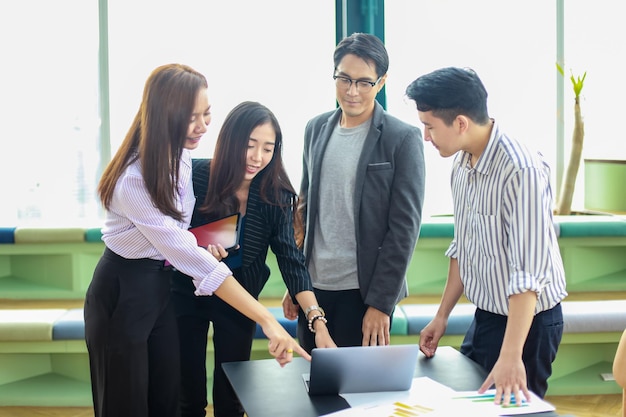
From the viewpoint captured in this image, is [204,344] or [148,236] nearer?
[148,236]

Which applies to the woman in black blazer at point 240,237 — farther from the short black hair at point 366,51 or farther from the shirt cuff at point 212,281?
the short black hair at point 366,51

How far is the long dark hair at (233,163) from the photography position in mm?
2393

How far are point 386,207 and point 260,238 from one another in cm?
43

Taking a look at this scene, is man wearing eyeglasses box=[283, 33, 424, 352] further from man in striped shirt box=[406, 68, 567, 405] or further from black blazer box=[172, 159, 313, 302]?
man in striped shirt box=[406, 68, 567, 405]

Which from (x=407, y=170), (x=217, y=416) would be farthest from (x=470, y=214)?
(x=217, y=416)

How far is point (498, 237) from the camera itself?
194cm

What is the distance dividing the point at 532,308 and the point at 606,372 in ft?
7.87

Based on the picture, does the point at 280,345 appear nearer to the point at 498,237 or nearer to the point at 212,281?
the point at 212,281

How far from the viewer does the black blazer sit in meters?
2.44

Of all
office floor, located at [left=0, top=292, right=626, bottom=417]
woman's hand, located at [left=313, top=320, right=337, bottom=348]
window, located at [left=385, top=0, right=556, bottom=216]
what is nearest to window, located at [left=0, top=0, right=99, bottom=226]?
office floor, located at [left=0, top=292, right=626, bottom=417]

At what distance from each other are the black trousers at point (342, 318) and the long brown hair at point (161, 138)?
0.66 metres

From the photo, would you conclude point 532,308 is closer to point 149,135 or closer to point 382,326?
point 382,326

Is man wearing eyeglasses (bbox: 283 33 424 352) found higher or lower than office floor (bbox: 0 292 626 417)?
higher

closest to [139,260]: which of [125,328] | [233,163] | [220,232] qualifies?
[125,328]
